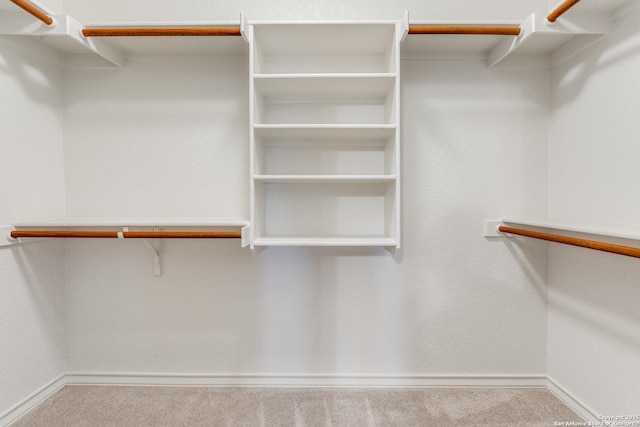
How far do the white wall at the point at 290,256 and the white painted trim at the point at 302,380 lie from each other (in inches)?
1.3

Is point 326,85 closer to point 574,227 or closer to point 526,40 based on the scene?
point 526,40

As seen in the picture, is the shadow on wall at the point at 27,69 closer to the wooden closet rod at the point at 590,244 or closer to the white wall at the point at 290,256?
the white wall at the point at 290,256

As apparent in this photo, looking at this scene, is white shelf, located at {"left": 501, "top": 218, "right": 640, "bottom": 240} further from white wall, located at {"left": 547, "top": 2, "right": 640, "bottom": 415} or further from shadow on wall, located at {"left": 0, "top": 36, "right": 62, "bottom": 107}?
shadow on wall, located at {"left": 0, "top": 36, "right": 62, "bottom": 107}

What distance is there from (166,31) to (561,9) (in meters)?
1.64

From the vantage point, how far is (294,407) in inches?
63.4

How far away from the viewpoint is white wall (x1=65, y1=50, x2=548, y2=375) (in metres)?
1.76

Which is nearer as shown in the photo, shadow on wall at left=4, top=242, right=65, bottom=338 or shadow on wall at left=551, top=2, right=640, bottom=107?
shadow on wall at left=551, top=2, right=640, bottom=107

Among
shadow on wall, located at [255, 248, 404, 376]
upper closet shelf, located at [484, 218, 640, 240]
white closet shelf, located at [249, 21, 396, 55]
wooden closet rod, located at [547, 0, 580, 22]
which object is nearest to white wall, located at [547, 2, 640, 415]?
upper closet shelf, located at [484, 218, 640, 240]

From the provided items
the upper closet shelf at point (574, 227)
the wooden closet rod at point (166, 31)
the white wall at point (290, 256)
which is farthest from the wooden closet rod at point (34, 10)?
the upper closet shelf at point (574, 227)

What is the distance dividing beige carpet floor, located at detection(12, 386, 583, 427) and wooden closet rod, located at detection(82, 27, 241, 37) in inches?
68.6

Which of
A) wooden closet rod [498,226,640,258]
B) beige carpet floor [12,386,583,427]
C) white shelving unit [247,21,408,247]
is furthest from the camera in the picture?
white shelving unit [247,21,408,247]

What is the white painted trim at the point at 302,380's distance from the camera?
69.6 inches

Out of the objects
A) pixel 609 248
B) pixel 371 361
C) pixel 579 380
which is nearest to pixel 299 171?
pixel 371 361

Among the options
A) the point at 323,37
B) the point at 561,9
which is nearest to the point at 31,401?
the point at 323,37
